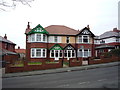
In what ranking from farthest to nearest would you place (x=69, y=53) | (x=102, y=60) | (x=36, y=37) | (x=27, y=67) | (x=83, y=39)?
1. (x=83, y=39)
2. (x=69, y=53)
3. (x=36, y=37)
4. (x=102, y=60)
5. (x=27, y=67)

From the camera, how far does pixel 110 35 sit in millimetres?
41125

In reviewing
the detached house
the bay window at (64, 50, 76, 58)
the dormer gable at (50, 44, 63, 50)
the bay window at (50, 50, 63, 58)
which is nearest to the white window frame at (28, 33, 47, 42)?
the detached house

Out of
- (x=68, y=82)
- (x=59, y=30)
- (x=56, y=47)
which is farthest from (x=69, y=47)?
(x=68, y=82)

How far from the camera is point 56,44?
26.7m

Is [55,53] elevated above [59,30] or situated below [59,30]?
below

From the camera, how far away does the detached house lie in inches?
1016

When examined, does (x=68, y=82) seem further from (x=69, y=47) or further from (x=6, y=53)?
(x=6, y=53)

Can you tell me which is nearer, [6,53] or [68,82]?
[68,82]

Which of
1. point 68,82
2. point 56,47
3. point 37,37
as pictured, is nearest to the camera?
point 68,82

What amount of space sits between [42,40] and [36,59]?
4.25 meters

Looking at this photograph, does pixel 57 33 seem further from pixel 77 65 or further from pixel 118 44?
pixel 118 44

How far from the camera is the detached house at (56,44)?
84.7 feet

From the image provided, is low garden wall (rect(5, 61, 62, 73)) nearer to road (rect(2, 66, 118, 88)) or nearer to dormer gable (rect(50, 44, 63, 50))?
road (rect(2, 66, 118, 88))

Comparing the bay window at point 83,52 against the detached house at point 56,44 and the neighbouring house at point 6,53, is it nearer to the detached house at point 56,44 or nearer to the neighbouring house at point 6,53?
the detached house at point 56,44
